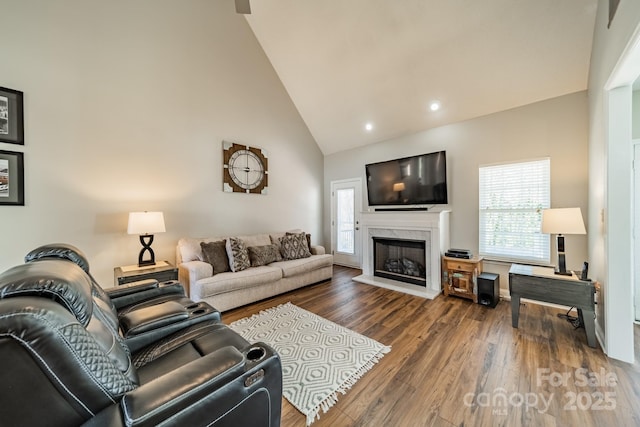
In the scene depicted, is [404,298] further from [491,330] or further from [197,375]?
[197,375]

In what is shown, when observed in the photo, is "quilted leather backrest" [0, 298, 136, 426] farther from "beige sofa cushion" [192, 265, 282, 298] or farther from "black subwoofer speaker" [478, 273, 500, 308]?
"black subwoofer speaker" [478, 273, 500, 308]

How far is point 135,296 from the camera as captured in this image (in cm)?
200

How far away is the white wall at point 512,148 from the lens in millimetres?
2916

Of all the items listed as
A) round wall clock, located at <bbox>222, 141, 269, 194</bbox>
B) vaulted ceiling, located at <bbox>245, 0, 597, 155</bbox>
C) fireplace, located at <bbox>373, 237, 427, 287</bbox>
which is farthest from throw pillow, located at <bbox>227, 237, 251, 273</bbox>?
vaulted ceiling, located at <bbox>245, 0, 597, 155</bbox>

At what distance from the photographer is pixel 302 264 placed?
3852 mm

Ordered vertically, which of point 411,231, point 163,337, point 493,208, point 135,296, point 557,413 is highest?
point 493,208

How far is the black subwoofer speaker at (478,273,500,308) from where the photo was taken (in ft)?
10.0

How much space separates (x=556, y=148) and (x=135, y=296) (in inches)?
192

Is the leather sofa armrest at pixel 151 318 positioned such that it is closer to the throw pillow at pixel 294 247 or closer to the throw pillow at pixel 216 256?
the throw pillow at pixel 216 256

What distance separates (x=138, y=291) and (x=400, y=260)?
370cm

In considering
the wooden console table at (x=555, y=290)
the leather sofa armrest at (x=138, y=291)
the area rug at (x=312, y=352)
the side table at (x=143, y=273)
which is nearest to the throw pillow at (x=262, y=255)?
the area rug at (x=312, y=352)

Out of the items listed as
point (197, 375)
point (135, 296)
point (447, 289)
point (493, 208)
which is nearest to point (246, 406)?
point (197, 375)

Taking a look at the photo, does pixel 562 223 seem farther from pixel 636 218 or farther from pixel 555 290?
pixel 636 218

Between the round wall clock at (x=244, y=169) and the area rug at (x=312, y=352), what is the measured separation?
2197 millimetres
